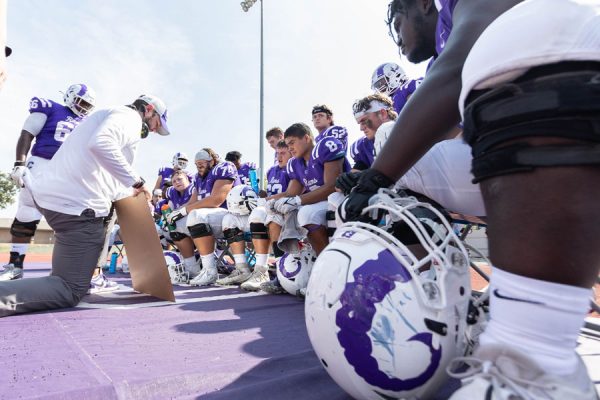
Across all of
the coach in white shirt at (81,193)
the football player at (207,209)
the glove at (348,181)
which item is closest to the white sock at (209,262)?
the football player at (207,209)

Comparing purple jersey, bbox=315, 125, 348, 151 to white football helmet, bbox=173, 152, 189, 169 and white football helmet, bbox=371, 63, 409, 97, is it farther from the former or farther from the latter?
white football helmet, bbox=173, 152, 189, 169

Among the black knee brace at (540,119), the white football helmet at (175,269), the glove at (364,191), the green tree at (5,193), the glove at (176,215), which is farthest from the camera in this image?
the green tree at (5,193)

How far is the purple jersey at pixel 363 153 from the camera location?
3691 millimetres

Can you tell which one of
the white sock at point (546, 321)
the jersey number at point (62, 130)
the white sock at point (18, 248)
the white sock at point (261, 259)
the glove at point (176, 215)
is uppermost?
the jersey number at point (62, 130)

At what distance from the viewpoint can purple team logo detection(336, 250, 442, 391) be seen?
88 centimetres

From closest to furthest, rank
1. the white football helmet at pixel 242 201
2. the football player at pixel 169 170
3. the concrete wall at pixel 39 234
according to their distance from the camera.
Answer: the white football helmet at pixel 242 201 → the football player at pixel 169 170 → the concrete wall at pixel 39 234

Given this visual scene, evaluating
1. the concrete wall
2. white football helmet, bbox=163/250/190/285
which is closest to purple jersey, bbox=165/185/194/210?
white football helmet, bbox=163/250/190/285

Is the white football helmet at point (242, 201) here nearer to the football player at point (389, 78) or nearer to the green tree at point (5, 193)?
the football player at point (389, 78)

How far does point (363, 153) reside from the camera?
3777 mm

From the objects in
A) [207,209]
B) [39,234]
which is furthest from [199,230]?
[39,234]

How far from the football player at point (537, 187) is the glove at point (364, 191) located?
311mm

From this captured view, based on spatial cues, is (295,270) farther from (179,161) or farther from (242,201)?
(179,161)

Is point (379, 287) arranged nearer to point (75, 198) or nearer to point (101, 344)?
point (101, 344)

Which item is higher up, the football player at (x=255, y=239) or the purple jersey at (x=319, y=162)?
the purple jersey at (x=319, y=162)
